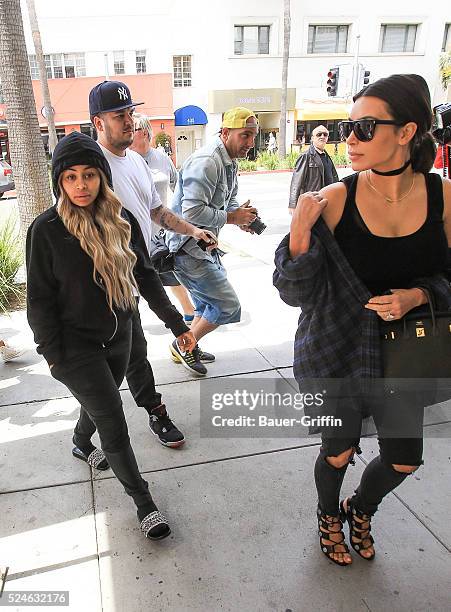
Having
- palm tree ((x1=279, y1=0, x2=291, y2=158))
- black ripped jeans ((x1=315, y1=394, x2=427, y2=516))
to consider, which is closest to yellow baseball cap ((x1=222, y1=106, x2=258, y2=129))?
black ripped jeans ((x1=315, y1=394, x2=427, y2=516))

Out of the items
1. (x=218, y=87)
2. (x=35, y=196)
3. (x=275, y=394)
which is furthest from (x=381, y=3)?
(x=275, y=394)

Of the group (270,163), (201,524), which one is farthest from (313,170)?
(270,163)

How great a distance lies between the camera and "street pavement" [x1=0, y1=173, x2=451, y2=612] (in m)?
2.05

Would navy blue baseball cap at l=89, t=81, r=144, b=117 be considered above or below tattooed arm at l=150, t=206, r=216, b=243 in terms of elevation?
above

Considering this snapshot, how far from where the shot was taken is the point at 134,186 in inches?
116

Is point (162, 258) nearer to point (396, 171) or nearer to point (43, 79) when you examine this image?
point (396, 171)

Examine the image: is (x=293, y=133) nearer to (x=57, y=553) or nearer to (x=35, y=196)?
(x=35, y=196)

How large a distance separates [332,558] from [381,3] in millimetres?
30855

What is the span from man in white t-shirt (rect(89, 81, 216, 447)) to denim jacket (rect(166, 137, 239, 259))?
319mm

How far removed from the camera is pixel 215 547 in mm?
2289

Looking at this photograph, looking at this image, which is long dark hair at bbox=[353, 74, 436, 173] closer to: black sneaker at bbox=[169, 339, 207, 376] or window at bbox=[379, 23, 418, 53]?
black sneaker at bbox=[169, 339, 207, 376]

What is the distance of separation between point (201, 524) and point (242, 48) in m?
28.6

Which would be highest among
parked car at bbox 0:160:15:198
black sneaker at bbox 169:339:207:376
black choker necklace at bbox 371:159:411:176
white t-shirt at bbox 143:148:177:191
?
black choker necklace at bbox 371:159:411:176

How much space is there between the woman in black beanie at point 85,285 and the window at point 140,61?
28805mm
